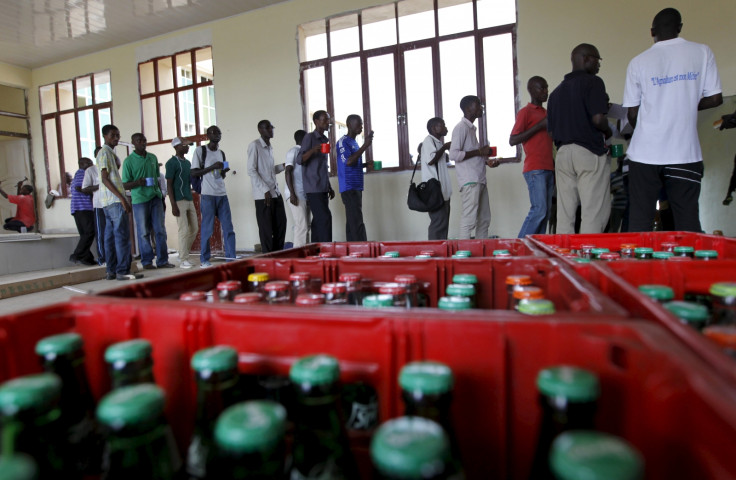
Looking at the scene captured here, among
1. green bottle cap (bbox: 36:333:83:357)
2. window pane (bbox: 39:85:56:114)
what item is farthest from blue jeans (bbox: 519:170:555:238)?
window pane (bbox: 39:85:56:114)

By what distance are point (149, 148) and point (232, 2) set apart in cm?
271

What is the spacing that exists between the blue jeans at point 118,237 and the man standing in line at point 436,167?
2963mm

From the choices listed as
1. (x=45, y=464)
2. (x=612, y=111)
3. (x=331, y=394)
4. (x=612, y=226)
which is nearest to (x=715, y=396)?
(x=331, y=394)

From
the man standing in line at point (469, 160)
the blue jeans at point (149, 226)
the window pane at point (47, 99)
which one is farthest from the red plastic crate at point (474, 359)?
the window pane at point (47, 99)

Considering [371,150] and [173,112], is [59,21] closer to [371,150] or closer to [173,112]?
[173,112]

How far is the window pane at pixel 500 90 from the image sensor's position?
5.05 meters

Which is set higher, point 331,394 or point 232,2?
point 232,2

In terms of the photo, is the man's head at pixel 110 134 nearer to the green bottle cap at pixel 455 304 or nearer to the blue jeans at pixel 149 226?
the blue jeans at pixel 149 226

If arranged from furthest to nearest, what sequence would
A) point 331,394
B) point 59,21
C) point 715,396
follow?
point 59,21 < point 331,394 < point 715,396

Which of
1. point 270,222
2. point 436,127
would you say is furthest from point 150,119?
point 436,127

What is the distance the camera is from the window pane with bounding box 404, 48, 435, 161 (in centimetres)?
537

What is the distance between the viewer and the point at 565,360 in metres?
0.50

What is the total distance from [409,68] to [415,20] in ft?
1.88

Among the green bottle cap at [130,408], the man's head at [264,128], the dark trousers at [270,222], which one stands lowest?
the green bottle cap at [130,408]
